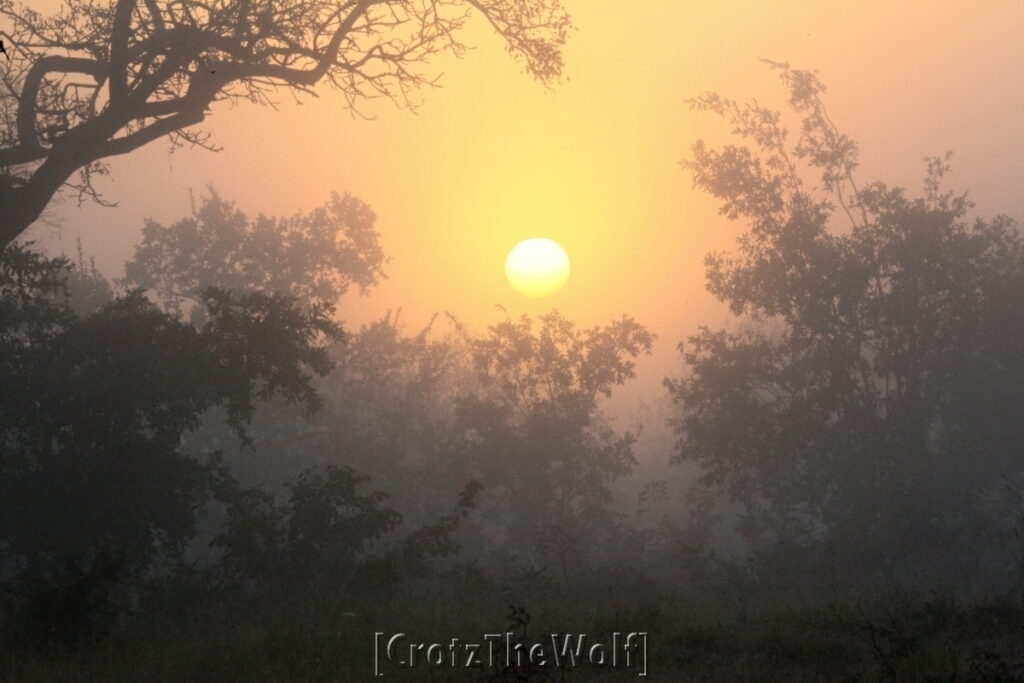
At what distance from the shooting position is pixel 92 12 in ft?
43.3

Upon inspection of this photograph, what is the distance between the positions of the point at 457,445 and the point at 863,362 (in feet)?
45.9

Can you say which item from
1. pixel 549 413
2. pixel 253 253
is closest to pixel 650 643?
pixel 549 413

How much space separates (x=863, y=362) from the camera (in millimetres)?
29312

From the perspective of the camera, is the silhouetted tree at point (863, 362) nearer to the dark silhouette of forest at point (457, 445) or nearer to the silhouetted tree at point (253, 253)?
the dark silhouette of forest at point (457, 445)

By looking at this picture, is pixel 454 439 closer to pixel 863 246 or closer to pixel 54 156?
pixel 863 246

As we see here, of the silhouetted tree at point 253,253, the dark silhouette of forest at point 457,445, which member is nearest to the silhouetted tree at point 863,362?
the dark silhouette of forest at point 457,445

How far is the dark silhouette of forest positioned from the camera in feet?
29.0

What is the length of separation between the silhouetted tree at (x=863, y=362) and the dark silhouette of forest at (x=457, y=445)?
0.34 feet

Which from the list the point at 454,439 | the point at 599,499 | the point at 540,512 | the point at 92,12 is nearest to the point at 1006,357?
the point at 599,499

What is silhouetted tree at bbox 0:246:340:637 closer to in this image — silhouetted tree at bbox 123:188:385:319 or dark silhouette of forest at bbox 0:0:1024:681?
dark silhouette of forest at bbox 0:0:1024:681

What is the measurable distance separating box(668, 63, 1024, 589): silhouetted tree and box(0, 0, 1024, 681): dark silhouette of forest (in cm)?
10

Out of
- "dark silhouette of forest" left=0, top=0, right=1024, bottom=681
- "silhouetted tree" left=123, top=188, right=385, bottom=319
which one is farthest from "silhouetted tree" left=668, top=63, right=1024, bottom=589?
"silhouetted tree" left=123, top=188, right=385, bottom=319

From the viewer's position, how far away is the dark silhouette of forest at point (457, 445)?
29.0ft

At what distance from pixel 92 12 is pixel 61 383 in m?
5.93
